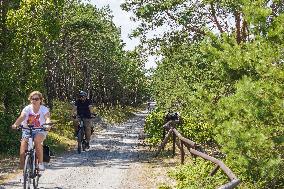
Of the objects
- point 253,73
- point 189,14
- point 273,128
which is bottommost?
point 273,128

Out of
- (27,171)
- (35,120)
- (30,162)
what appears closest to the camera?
(27,171)

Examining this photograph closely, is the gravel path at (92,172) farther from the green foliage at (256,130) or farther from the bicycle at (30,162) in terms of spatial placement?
the green foliage at (256,130)

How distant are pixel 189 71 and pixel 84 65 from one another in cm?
3495

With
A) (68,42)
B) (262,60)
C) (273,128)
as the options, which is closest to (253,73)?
(262,60)

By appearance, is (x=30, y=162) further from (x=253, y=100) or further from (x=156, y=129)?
(x=156, y=129)

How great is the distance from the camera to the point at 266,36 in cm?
925

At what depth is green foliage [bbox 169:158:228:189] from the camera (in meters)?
9.52

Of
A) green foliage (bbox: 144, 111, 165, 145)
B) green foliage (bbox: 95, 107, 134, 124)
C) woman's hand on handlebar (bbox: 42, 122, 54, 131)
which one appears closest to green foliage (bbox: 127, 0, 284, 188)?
woman's hand on handlebar (bbox: 42, 122, 54, 131)

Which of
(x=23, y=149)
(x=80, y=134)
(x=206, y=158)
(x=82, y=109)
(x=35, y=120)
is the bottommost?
(x=206, y=158)

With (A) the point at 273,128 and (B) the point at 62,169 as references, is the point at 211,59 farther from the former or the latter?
(B) the point at 62,169

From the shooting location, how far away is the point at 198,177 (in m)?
10.6

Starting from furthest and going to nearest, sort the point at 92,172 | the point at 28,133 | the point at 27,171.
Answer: the point at 92,172 < the point at 28,133 < the point at 27,171

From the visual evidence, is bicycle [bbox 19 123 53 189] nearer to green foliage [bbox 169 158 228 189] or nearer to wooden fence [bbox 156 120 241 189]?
green foliage [bbox 169 158 228 189]

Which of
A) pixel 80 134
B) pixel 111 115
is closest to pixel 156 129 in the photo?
pixel 80 134
